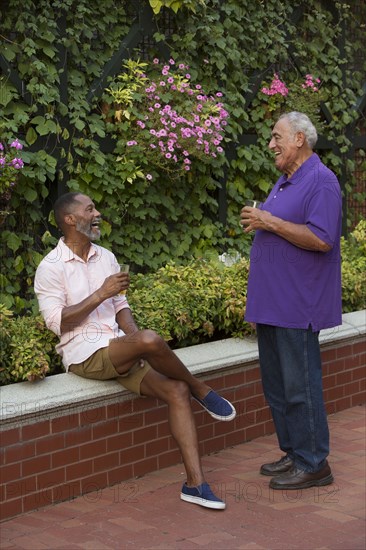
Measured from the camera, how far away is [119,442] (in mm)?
4980

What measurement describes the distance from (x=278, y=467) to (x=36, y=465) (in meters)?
1.32

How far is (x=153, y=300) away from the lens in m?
5.75

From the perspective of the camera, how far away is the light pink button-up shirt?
488 centimetres

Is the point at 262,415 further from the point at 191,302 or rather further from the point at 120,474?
the point at 120,474

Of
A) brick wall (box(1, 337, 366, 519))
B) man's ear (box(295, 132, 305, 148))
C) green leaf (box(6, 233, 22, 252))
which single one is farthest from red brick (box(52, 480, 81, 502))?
man's ear (box(295, 132, 305, 148))

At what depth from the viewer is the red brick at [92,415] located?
4.80 m

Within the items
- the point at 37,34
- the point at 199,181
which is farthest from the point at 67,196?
the point at 199,181

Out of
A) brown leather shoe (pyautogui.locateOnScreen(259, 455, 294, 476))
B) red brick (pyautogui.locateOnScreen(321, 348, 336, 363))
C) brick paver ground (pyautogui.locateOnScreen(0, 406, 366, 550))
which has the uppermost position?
red brick (pyautogui.locateOnScreen(321, 348, 336, 363))

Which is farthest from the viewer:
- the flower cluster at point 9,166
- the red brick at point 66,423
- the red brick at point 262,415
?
the red brick at point 262,415

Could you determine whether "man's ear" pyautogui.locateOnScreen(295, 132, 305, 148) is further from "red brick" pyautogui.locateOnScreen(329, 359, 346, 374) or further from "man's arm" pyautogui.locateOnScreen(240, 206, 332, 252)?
"red brick" pyautogui.locateOnScreen(329, 359, 346, 374)

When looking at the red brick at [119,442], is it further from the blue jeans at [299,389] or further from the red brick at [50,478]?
the blue jeans at [299,389]

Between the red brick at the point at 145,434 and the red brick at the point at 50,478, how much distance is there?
1.57ft

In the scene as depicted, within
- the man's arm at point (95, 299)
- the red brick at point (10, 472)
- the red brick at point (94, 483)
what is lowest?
the red brick at point (94, 483)

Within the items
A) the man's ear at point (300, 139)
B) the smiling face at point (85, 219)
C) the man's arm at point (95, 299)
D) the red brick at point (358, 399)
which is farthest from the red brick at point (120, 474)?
the red brick at point (358, 399)
